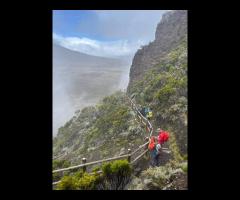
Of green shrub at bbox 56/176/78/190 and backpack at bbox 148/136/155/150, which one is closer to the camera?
green shrub at bbox 56/176/78/190

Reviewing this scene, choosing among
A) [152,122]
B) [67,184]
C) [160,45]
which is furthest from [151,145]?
[160,45]

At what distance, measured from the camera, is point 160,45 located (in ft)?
114

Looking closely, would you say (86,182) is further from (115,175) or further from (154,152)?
(154,152)

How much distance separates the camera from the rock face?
32250 mm

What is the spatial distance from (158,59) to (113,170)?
22517 mm

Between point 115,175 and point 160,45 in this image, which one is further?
point 160,45

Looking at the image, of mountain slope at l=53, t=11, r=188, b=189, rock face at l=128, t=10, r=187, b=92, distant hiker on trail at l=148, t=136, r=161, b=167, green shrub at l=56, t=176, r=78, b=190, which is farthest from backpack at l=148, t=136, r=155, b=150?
rock face at l=128, t=10, r=187, b=92

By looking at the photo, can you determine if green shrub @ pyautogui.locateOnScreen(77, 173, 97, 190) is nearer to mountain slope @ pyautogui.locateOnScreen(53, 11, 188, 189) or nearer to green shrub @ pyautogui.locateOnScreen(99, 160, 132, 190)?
green shrub @ pyautogui.locateOnScreen(99, 160, 132, 190)

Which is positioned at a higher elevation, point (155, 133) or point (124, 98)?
point (124, 98)

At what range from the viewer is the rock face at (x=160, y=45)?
106 feet
